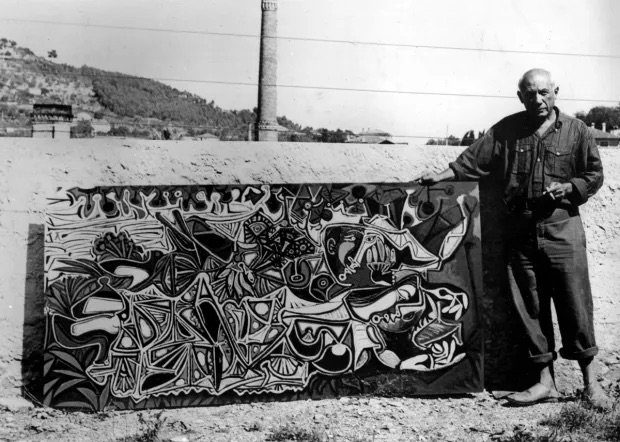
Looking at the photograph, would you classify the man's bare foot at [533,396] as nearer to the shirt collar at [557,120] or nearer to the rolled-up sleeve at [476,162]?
the rolled-up sleeve at [476,162]

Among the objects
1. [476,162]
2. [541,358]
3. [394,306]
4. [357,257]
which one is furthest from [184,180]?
[541,358]

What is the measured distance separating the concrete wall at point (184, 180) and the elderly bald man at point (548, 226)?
0.33 m

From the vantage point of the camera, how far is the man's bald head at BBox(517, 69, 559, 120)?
16.5 ft

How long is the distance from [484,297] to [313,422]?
1792 mm

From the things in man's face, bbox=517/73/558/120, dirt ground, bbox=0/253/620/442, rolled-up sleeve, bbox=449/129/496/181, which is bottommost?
dirt ground, bbox=0/253/620/442

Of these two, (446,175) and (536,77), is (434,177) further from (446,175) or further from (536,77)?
(536,77)

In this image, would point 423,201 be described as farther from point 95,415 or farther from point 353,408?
point 95,415

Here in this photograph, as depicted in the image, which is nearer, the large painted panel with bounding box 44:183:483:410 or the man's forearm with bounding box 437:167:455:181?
the large painted panel with bounding box 44:183:483:410

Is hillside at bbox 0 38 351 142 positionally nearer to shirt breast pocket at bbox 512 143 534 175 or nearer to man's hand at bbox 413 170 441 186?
man's hand at bbox 413 170 441 186

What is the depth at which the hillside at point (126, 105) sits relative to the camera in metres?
21.0

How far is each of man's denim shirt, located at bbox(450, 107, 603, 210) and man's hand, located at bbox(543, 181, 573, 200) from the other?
51 mm

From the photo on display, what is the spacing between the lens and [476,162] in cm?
529

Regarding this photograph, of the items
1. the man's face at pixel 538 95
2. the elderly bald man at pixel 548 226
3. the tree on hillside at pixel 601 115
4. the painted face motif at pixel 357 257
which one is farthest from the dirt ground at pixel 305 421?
the tree on hillside at pixel 601 115

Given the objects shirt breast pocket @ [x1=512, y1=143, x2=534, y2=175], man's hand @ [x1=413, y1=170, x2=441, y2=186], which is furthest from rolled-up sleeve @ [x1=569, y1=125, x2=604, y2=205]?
man's hand @ [x1=413, y1=170, x2=441, y2=186]
